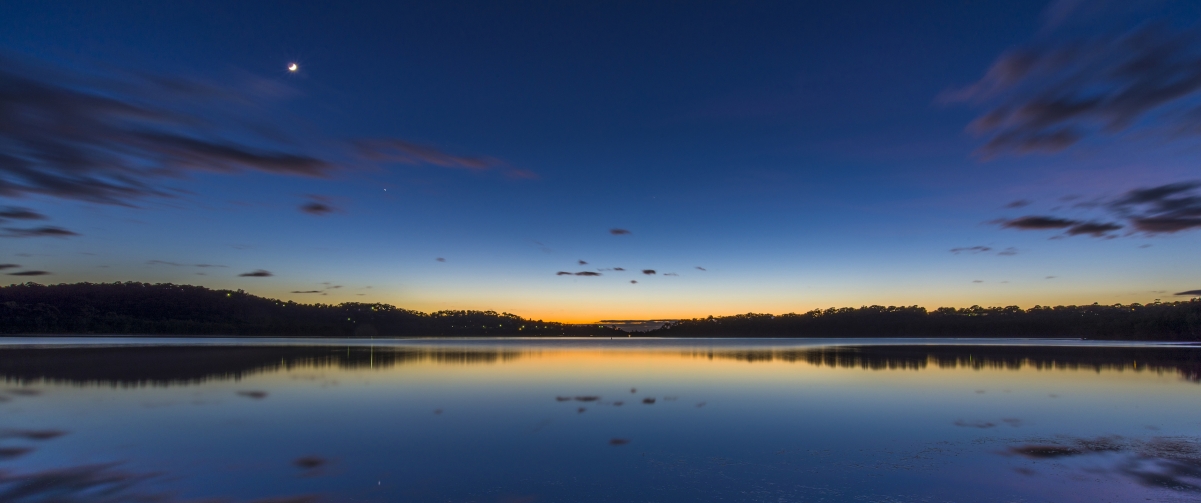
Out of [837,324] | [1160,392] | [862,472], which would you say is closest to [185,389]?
[862,472]

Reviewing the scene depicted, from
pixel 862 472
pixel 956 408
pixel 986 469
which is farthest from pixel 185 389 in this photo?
pixel 956 408

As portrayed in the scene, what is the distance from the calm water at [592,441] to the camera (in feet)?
30.0

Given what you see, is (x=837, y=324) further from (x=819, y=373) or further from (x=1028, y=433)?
(x=1028, y=433)

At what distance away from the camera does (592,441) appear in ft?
42.5

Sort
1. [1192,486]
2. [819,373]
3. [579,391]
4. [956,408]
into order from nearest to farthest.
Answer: [1192,486] < [956,408] < [579,391] < [819,373]

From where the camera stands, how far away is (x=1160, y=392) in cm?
2189

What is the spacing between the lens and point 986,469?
10.5 m

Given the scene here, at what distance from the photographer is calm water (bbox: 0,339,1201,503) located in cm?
914

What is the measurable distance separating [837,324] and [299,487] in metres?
201

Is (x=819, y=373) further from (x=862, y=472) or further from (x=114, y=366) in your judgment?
(x=114, y=366)

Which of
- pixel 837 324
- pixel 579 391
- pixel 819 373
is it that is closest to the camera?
pixel 579 391

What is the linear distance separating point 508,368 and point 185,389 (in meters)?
16.3

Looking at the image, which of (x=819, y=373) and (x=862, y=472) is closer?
(x=862, y=472)

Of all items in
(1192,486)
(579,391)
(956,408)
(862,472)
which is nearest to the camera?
(1192,486)
